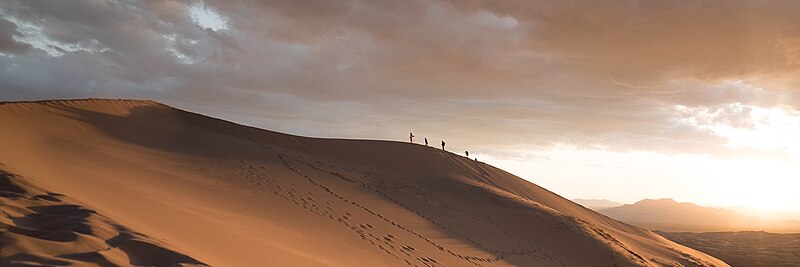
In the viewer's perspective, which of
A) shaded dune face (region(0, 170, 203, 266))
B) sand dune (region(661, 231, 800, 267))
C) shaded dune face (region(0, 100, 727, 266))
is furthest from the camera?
sand dune (region(661, 231, 800, 267))

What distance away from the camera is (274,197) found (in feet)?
38.7

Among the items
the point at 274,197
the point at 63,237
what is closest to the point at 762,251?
the point at 274,197

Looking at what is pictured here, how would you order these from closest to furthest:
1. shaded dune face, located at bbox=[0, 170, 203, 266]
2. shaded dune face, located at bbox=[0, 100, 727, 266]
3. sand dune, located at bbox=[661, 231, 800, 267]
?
shaded dune face, located at bbox=[0, 170, 203, 266] → shaded dune face, located at bbox=[0, 100, 727, 266] → sand dune, located at bbox=[661, 231, 800, 267]

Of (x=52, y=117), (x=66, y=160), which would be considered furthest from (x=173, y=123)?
(x=66, y=160)

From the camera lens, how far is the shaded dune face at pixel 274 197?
7.78 metres

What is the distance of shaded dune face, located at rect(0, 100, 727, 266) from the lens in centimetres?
778

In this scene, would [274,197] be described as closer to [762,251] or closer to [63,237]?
[63,237]

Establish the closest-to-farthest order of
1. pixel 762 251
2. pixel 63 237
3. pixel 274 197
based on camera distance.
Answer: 1. pixel 63 237
2. pixel 274 197
3. pixel 762 251

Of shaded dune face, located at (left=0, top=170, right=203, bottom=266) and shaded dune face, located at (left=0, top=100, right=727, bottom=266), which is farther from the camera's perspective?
shaded dune face, located at (left=0, top=100, right=727, bottom=266)

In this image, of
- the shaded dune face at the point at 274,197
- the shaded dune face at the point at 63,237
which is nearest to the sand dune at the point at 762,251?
the shaded dune face at the point at 274,197

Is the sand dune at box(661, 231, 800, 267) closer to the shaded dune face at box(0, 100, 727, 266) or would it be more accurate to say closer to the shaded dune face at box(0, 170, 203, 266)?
the shaded dune face at box(0, 100, 727, 266)

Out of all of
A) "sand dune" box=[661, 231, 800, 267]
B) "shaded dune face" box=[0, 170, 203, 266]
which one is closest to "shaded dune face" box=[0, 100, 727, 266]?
"shaded dune face" box=[0, 170, 203, 266]

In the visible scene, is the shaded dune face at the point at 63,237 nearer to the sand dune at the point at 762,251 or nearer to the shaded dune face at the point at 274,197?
the shaded dune face at the point at 274,197

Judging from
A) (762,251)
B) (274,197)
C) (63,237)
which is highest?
(274,197)
